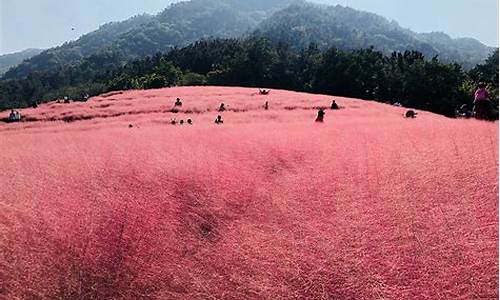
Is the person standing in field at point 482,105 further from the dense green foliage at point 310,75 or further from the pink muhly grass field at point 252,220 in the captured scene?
the dense green foliage at point 310,75

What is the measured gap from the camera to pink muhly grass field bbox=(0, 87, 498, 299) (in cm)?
736

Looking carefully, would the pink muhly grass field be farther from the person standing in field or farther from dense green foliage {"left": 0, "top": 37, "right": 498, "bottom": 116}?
dense green foliage {"left": 0, "top": 37, "right": 498, "bottom": 116}

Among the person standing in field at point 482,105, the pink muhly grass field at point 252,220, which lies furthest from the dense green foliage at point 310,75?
the pink muhly grass field at point 252,220

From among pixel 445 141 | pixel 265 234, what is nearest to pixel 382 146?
pixel 445 141

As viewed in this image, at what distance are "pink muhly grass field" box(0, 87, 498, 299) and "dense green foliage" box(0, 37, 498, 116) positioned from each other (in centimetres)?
3629

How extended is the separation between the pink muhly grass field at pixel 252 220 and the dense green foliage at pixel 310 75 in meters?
36.3

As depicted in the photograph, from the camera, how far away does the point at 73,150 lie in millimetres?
12039

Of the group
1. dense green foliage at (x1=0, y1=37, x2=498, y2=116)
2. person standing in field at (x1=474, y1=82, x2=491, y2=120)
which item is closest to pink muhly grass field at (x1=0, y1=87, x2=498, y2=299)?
person standing in field at (x1=474, y1=82, x2=491, y2=120)

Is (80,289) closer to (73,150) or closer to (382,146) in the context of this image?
(73,150)

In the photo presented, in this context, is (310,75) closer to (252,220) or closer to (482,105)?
(482,105)

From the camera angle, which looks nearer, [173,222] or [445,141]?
[173,222]

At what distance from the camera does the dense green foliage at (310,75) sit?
5588cm

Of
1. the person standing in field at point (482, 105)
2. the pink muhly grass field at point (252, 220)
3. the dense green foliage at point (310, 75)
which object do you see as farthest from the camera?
the dense green foliage at point (310, 75)

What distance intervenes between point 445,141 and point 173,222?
7169 mm
